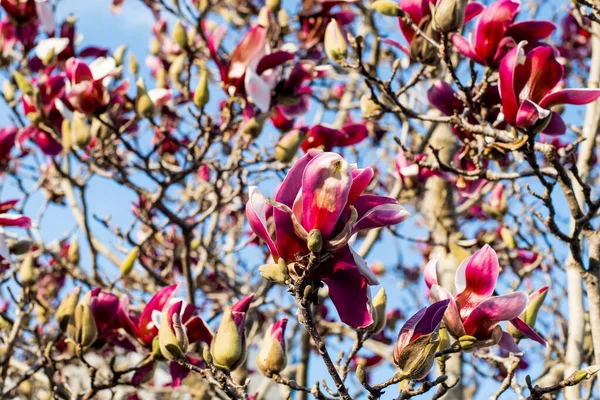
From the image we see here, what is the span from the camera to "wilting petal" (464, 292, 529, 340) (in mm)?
1007

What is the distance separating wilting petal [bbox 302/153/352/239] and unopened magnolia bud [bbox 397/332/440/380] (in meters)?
0.22

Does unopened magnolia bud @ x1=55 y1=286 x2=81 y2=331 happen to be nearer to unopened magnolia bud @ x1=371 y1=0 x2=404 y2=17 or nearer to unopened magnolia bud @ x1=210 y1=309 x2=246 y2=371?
unopened magnolia bud @ x1=210 y1=309 x2=246 y2=371

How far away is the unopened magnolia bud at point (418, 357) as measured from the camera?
920 mm

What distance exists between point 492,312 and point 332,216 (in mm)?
349

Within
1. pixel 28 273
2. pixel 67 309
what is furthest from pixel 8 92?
pixel 67 309

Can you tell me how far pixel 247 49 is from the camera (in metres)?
1.88

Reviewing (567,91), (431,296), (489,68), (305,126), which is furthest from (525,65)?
(305,126)

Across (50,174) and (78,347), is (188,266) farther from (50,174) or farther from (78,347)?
(50,174)

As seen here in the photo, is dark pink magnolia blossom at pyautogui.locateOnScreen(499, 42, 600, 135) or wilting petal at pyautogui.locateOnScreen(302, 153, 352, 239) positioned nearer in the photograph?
wilting petal at pyautogui.locateOnScreen(302, 153, 352, 239)

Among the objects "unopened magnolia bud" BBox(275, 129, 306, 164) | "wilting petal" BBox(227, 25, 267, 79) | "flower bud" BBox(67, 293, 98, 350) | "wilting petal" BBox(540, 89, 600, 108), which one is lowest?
"flower bud" BBox(67, 293, 98, 350)

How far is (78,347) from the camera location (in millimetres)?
1429

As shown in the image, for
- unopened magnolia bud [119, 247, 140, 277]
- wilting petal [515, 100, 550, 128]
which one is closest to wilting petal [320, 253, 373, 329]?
wilting petal [515, 100, 550, 128]

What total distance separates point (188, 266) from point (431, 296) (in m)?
1.32

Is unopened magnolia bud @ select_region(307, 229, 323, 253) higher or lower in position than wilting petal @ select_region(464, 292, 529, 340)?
higher
